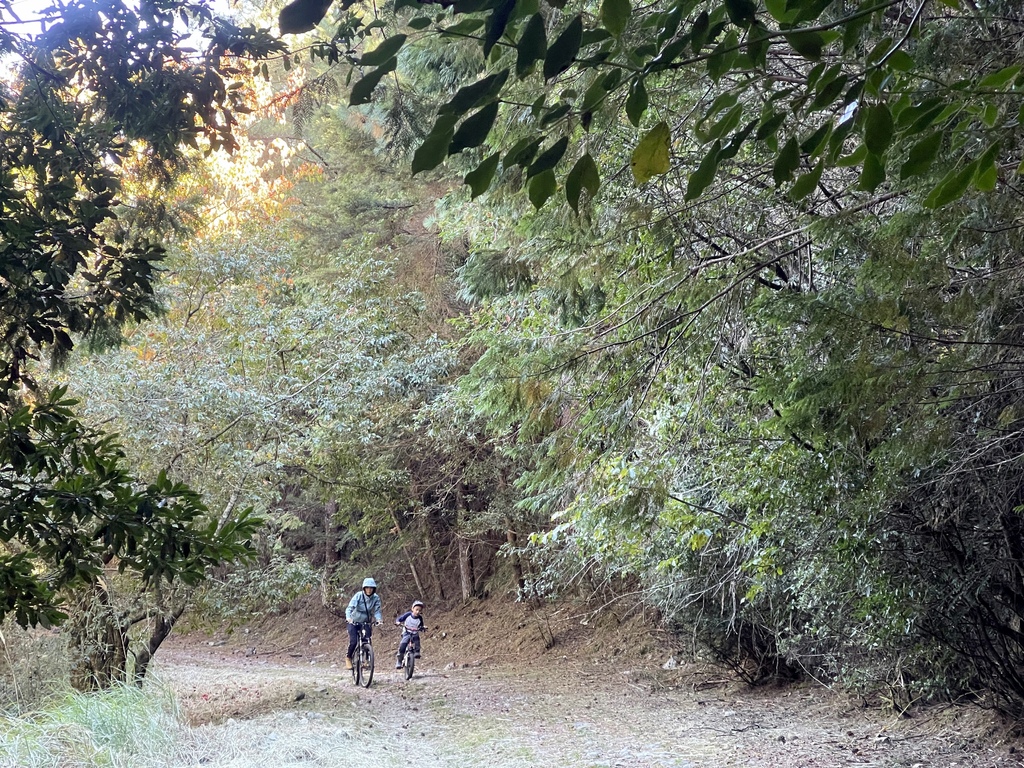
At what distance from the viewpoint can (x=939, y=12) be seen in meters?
3.41

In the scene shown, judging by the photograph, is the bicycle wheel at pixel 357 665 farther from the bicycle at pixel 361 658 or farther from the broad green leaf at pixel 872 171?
the broad green leaf at pixel 872 171

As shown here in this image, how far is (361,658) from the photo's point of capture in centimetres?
1034

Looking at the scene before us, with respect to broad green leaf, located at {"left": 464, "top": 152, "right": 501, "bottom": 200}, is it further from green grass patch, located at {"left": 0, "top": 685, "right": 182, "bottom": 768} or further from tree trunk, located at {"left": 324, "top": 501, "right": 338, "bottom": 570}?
tree trunk, located at {"left": 324, "top": 501, "right": 338, "bottom": 570}

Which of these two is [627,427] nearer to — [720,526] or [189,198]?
[720,526]

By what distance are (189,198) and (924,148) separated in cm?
427

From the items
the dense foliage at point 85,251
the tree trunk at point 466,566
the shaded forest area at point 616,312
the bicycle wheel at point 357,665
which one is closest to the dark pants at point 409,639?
the bicycle wheel at point 357,665

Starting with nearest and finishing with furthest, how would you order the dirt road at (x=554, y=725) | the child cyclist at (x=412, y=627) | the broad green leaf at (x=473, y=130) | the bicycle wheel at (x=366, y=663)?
the broad green leaf at (x=473, y=130), the dirt road at (x=554, y=725), the bicycle wheel at (x=366, y=663), the child cyclist at (x=412, y=627)

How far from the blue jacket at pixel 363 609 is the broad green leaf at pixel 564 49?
9843mm

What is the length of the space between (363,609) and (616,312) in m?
6.91

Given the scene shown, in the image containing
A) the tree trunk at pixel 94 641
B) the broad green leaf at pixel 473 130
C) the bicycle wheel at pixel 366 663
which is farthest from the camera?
the bicycle wheel at pixel 366 663

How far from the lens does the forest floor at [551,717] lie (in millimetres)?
6078

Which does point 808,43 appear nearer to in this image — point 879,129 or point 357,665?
point 879,129

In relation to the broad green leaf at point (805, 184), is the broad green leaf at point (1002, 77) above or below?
above

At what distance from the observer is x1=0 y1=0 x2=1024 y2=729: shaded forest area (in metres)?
1.21
